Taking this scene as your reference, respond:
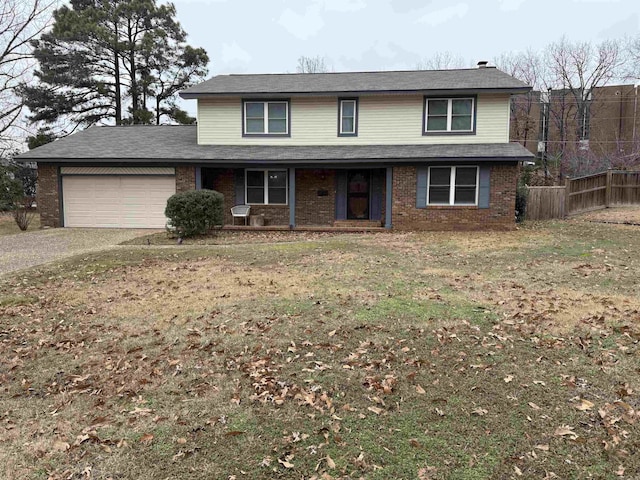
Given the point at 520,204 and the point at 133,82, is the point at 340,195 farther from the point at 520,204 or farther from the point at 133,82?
the point at 133,82

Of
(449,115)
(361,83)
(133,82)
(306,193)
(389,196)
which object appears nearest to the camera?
(389,196)

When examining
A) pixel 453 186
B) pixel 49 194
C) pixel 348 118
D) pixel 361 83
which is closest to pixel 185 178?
pixel 49 194

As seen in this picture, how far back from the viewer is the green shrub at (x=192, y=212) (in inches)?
544

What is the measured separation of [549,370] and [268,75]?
1747cm

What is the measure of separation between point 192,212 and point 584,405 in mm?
11857

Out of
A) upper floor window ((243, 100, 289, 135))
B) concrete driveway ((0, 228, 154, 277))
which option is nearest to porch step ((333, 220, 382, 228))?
upper floor window ((243, 100, 289, 135))

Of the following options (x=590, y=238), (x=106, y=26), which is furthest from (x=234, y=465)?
(x=106, y=26)

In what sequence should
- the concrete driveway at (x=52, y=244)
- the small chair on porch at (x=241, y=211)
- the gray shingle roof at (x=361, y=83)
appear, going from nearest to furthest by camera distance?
the concrete driveway at (x=52, y=244) < the gray shingle roof at (x=361, y=83) < the small chair on porch at (x=241, y=211)

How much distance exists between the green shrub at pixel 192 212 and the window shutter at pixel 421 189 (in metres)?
6.69

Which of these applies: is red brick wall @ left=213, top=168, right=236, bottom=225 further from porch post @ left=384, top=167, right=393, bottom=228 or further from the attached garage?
porch post @ left=384, top=167, right=393, bottom=228

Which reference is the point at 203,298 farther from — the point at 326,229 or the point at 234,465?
the point at 326,229

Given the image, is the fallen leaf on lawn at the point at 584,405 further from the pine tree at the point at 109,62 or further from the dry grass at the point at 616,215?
the pine tree at the point at 109,62

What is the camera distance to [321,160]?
51.1 ft

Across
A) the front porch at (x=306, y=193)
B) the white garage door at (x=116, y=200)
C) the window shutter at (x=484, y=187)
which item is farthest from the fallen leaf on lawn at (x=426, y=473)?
the white garage door at (x=116, y=200)
